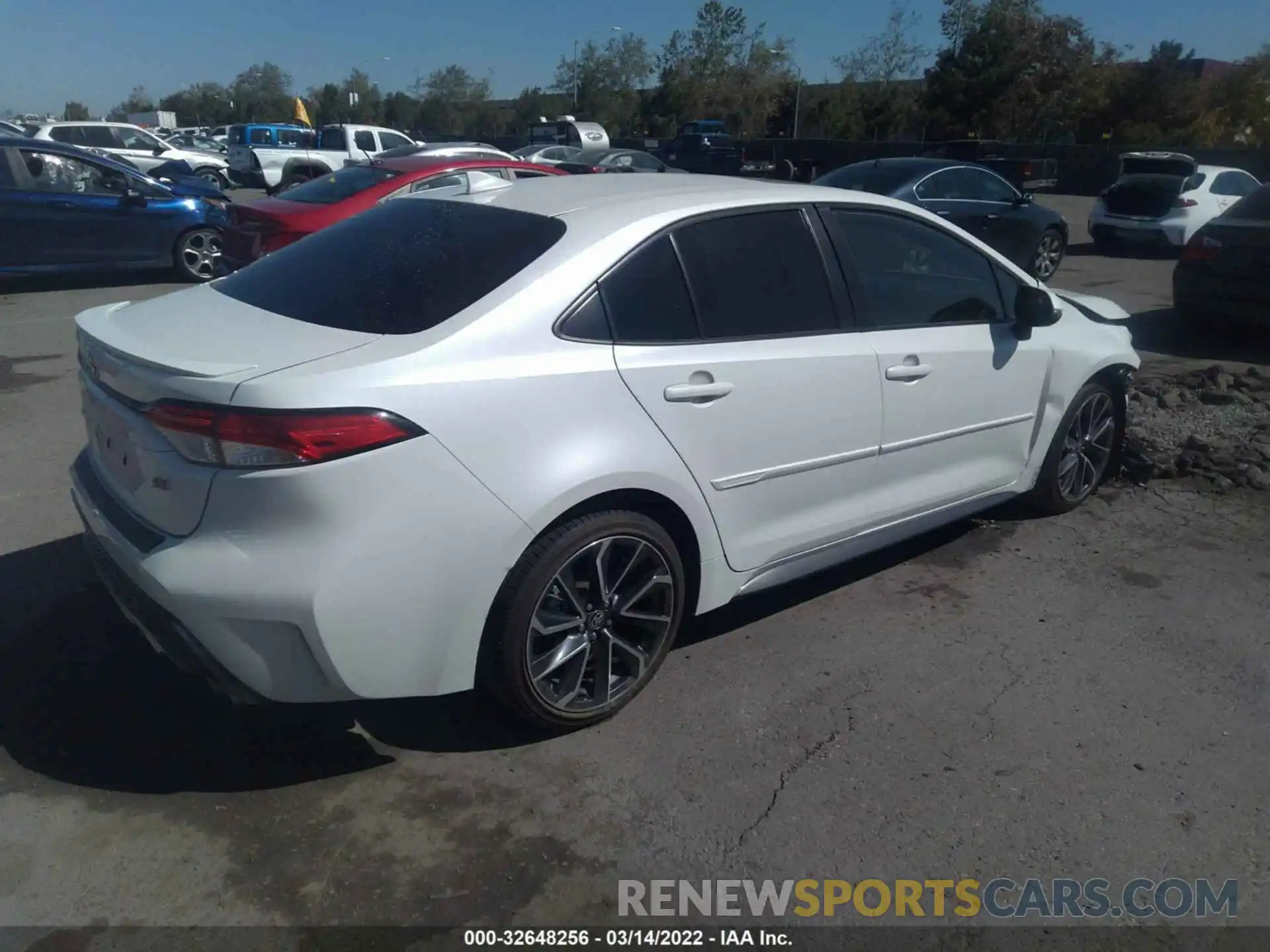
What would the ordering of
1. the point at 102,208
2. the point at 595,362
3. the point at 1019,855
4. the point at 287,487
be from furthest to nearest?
the point at 102,208 < the point at 595,362 < the point at 1019,855 < the point at 287,487

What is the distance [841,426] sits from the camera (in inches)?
153

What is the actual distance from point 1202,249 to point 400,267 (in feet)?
28.1

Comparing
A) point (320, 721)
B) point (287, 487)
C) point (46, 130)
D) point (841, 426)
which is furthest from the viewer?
point (46, 130)

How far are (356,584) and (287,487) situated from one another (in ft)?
1.04

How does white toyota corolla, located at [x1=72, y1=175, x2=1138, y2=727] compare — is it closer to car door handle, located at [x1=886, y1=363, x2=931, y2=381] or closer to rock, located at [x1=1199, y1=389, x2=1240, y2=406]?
car door handle, located at [x1=886, y1=363, x2=931, y2=381]

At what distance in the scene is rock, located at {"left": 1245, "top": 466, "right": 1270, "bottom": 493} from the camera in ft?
19.3

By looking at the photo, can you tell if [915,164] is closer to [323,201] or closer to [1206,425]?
[1206,425]

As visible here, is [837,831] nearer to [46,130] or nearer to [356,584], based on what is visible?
[356,584]

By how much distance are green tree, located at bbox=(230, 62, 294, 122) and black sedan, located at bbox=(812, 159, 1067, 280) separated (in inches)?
3258

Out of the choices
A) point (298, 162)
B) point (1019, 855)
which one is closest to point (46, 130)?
point (298, 162)

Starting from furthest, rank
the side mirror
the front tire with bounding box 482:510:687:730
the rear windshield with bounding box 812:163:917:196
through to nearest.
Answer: the rear windshield with bounding box 812:163:917:196, the side mirror, the front tire with bounding box 482:510:687:730

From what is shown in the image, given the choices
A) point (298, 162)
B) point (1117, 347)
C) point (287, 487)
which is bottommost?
point (298, 162)

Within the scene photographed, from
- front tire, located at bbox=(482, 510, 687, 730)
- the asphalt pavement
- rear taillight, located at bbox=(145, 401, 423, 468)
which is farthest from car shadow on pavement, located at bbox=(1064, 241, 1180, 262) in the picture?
rear taillight, located at bbox=(145, 401, 423, 468)

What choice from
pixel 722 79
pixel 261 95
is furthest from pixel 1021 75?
pixel 261 95
